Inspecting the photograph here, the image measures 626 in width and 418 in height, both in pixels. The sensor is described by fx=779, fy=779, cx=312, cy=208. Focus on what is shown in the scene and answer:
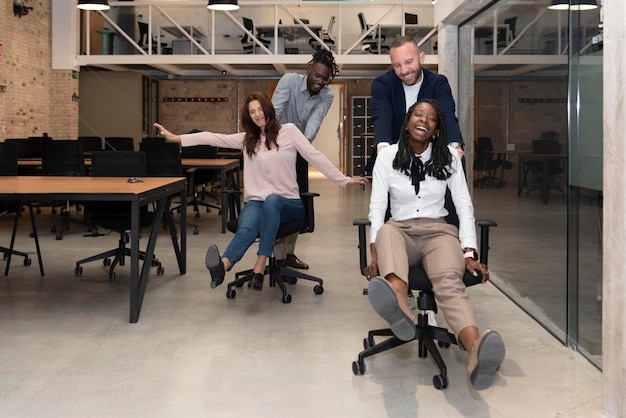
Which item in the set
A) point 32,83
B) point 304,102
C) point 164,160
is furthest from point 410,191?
point 32,83

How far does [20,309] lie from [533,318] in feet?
9.46

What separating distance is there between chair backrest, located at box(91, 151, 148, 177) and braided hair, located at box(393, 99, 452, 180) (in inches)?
107

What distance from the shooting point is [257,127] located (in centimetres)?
482

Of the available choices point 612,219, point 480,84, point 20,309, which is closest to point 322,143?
point 480,84

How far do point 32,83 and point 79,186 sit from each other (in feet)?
30.9

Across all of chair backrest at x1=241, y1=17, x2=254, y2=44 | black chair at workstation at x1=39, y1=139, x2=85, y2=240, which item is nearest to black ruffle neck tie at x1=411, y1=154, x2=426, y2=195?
black chair at workstation at x1=39, y1=139, x2=85, y2=240

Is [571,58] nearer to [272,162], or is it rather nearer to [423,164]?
[423,164]

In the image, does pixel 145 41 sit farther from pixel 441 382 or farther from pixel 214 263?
pixel 441 382

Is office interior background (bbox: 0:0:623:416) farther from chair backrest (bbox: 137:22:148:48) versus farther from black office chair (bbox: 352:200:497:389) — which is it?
black office chair (bbox: 352:200:497:389)

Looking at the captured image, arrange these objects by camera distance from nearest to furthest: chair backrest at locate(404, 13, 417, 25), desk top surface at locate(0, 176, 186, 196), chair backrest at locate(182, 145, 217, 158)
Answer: desk top surface at locate(0, 176, 186, 196) → chair backrest at locate(182, 145, 217, 158) → chair backrest at locate(404, 13, 417, 25)

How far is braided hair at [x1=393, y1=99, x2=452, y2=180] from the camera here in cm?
345

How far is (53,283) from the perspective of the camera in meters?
5.22

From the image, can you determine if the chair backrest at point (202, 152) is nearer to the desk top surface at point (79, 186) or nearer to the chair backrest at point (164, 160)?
the chair backrest at point (164, 160)

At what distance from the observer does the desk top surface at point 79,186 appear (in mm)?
4129
